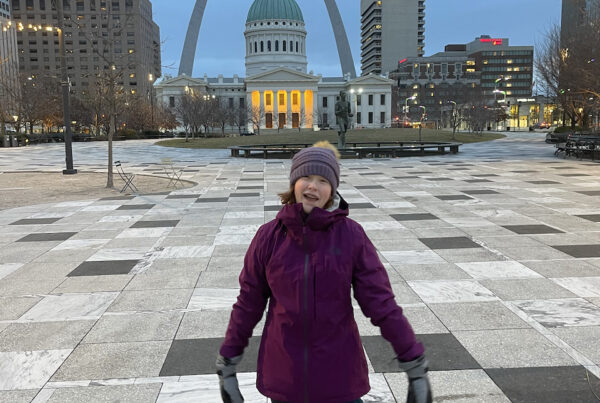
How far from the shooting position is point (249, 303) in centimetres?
243

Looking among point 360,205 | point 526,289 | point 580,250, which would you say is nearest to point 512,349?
point 526,289

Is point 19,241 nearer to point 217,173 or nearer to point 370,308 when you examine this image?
point 370,308

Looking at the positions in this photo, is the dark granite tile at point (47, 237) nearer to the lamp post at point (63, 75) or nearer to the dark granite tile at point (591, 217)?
the dark granite tile at point (591, 217)

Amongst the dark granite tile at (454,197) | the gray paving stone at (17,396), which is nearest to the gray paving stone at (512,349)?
the gray paving stone at (17,396)

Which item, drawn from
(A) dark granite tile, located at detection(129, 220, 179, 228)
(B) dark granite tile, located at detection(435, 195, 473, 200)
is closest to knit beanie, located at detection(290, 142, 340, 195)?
(A) dark granite tile, located at detection(129, 220, 179, 228)

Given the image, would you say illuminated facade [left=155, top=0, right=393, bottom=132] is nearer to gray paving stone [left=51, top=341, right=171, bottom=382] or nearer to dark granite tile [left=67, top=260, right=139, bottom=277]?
dark granite tile [left=67, top=260, right=139, bottom=277]

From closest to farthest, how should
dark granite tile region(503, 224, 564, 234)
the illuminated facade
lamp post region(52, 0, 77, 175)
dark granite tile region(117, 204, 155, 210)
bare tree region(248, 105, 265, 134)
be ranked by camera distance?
dark granite tile region(503, 224, 564, 234)
dark granite tile region(117, 204, 155, 210)
lamp post region(52, 0, 77, 175)
bare tree region(248, 105, 265, 134)
the illuminated facade

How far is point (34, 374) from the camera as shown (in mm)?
4176

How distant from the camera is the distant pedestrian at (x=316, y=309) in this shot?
87.9 inches

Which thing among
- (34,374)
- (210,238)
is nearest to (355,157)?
(210,238)

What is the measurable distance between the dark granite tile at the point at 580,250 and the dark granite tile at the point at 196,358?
536 centimetres

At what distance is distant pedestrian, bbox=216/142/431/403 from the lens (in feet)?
7.32

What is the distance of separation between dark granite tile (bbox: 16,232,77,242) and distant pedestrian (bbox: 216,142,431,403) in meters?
7.97

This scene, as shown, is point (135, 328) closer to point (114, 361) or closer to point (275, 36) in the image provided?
point (114, 361)
